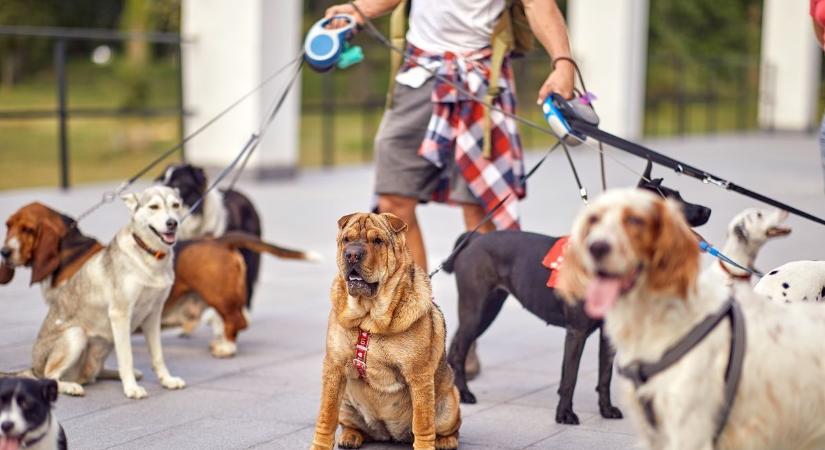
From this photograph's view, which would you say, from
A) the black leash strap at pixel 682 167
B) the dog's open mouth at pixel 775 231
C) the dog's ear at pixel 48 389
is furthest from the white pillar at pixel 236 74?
the dog's ear at pixel 48 389

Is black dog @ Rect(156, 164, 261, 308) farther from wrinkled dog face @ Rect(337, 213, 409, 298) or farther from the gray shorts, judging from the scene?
wrinkled dog face @ Rect(337, 213, 409, 298)

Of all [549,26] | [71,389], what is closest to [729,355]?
[549,26]

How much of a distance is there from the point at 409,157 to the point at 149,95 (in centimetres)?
1909

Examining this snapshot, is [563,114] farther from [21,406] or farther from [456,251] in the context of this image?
[21,406]

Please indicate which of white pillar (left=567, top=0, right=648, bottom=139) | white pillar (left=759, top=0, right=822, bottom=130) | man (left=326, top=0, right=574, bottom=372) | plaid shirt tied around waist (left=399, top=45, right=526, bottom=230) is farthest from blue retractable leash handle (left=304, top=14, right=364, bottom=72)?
white pillar (left=759, top=0, right=822, bottom=130)

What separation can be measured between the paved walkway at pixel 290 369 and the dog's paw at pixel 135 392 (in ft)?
0.13

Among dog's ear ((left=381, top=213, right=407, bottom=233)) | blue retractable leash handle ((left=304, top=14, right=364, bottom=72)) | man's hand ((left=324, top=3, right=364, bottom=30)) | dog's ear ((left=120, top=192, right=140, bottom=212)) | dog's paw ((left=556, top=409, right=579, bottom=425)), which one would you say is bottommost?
dog's paw ((left=556, top=409, right=579, bottom=425))

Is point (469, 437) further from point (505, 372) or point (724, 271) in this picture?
point (724, 271)

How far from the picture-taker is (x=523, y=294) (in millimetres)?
5180

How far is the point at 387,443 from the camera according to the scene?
15.4ft

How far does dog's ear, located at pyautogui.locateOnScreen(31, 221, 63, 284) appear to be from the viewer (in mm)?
5910

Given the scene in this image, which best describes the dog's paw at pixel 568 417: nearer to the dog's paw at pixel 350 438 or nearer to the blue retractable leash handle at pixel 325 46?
the dog's paw at pixel 350 438

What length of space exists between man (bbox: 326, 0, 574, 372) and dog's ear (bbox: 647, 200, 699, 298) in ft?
9.55

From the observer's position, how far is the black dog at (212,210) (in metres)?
6.95
